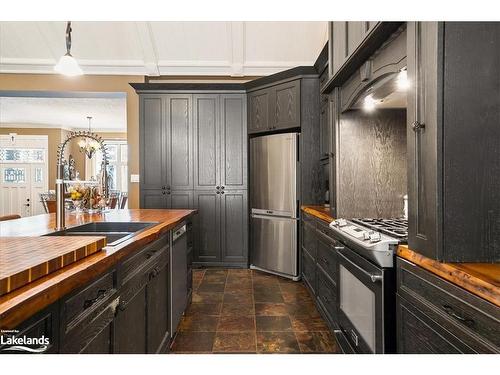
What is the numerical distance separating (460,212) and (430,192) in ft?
0.40

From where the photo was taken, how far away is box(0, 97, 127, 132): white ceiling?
6.74m

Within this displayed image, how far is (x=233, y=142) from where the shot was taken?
14.5ft

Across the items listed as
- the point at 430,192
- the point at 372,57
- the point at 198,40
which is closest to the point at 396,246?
the point at 430,192

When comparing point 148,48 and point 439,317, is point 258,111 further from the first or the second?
point 439,317

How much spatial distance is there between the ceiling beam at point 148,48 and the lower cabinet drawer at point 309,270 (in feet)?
11.2

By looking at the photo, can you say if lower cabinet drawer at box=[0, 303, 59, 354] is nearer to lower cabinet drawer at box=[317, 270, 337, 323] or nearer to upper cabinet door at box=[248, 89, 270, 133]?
lower cabinet drawer at box=[317, 270, 337, 323]

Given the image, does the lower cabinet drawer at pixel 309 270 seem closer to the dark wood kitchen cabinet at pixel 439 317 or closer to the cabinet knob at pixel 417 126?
the dark wood kitchen cabinet at pixel 439 317

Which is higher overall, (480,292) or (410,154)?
(410,154)

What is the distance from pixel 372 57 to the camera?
1.93m

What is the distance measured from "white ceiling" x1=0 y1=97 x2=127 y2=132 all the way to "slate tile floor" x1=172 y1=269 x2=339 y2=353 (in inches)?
187

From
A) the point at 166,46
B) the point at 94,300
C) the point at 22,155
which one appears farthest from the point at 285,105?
the point at 22,155

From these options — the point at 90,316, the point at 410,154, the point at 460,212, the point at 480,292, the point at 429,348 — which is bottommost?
the point at 429,348

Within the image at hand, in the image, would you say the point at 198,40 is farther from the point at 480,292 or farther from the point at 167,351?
the point at 480,292
